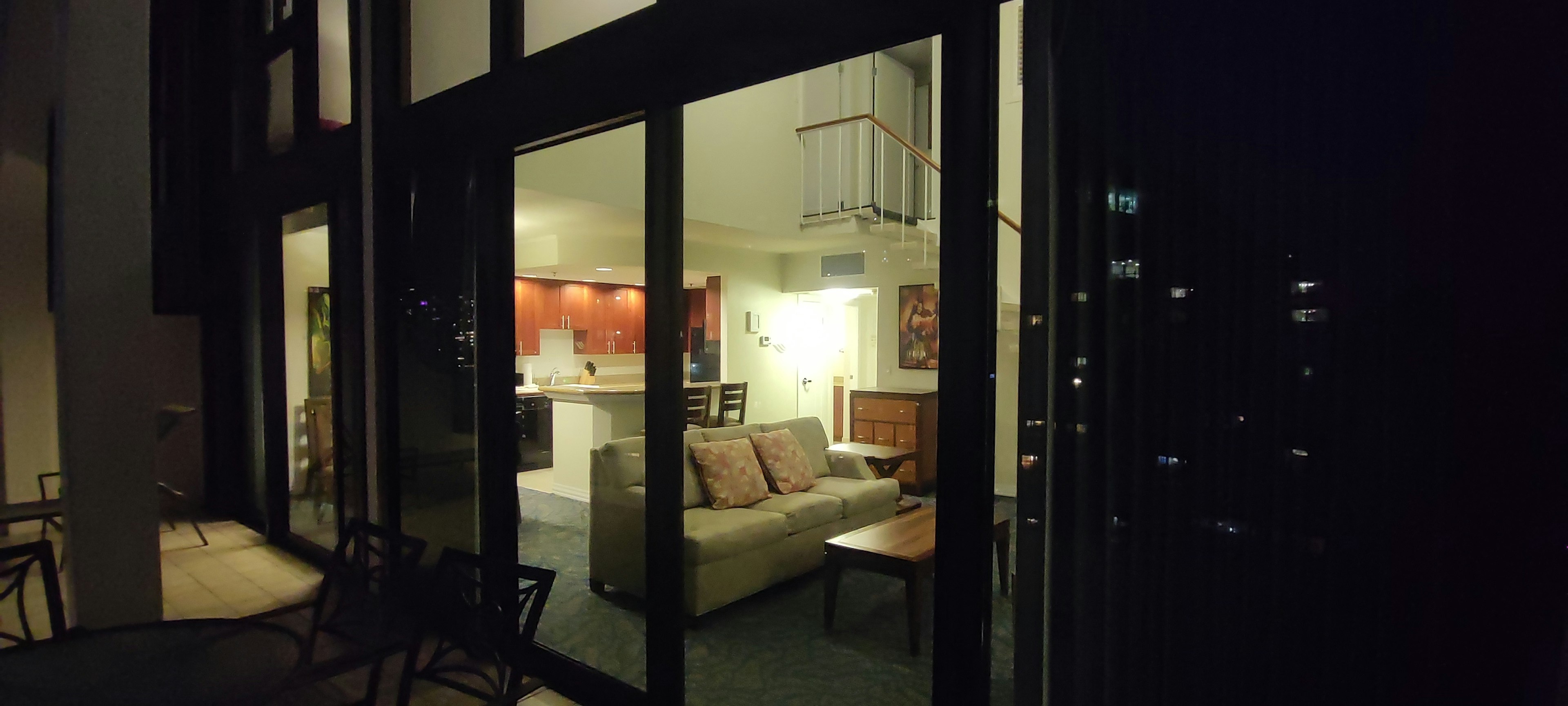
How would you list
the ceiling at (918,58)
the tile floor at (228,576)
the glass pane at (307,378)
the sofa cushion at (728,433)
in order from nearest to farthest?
the tile floor at (228,576), the sofa cushion at (728,433), the glass pane at (307,378), the ceiling at (918,58)

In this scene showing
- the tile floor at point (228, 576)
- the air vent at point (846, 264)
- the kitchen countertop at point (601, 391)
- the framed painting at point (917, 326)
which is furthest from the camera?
the air vent at point (846, 264)

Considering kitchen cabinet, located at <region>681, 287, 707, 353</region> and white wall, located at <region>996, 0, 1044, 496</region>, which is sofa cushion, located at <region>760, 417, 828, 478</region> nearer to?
white wall, located at <region>996, 0, 1044, 496</region>

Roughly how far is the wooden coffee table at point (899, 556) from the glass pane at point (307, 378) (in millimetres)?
3226

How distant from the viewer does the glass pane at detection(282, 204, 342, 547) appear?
4539 mm

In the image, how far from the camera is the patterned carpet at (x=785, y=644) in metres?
2.75

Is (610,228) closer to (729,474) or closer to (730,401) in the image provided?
(730,401)

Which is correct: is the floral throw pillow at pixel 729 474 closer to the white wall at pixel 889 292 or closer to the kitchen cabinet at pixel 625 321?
the white wall at pixel 889 292

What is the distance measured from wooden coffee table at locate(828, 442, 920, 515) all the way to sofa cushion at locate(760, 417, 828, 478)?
0.44 feet

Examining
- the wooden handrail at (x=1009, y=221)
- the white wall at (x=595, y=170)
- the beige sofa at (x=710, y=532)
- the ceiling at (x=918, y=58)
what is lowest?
the beige sofa at (x=710, y=532)

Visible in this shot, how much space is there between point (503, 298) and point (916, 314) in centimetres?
454

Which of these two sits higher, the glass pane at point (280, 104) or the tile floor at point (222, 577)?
the glass pane at point (280, 104)

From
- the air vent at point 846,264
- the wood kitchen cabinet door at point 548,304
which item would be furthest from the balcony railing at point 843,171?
the wood kitchen cabinet door at point 548,304

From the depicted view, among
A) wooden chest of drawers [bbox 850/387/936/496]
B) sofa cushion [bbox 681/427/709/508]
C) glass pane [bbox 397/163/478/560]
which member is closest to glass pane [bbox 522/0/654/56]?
glass pane [bbox 397/163/478/560]

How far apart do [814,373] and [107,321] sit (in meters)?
6.52
